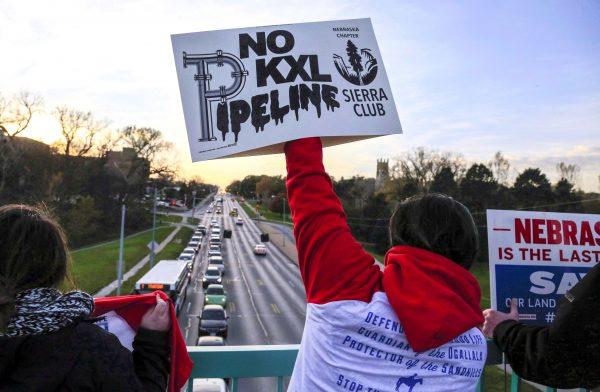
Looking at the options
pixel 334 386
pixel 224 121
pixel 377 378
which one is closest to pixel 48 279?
pixel 224 121

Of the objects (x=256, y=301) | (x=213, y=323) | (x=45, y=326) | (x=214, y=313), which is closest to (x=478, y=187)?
(x=256, y=301)

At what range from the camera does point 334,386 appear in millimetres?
1436

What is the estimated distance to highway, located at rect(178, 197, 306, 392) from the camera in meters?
19.5

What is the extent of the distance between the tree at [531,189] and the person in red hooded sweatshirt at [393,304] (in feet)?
126

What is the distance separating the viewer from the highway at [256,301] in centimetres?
1955

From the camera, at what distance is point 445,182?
140ft

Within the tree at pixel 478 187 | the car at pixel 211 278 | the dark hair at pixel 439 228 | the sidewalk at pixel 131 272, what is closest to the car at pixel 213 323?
the sidewalk at pixel 131 272

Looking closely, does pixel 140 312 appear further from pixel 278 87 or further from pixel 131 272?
pixel 131 272

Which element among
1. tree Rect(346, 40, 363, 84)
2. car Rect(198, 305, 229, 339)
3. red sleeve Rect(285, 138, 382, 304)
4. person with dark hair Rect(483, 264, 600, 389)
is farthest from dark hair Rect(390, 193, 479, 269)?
car Rect(198, 305, 229, 339)

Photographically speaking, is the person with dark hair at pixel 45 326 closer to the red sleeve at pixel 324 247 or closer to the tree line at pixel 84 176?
the red sleeve at pixel 324 247

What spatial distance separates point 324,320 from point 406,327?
0.79 ft

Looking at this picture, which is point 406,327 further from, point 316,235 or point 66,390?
point 66,390

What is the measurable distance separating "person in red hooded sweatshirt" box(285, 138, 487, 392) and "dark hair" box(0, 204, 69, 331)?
0.72 m

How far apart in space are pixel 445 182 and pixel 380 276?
141ft
